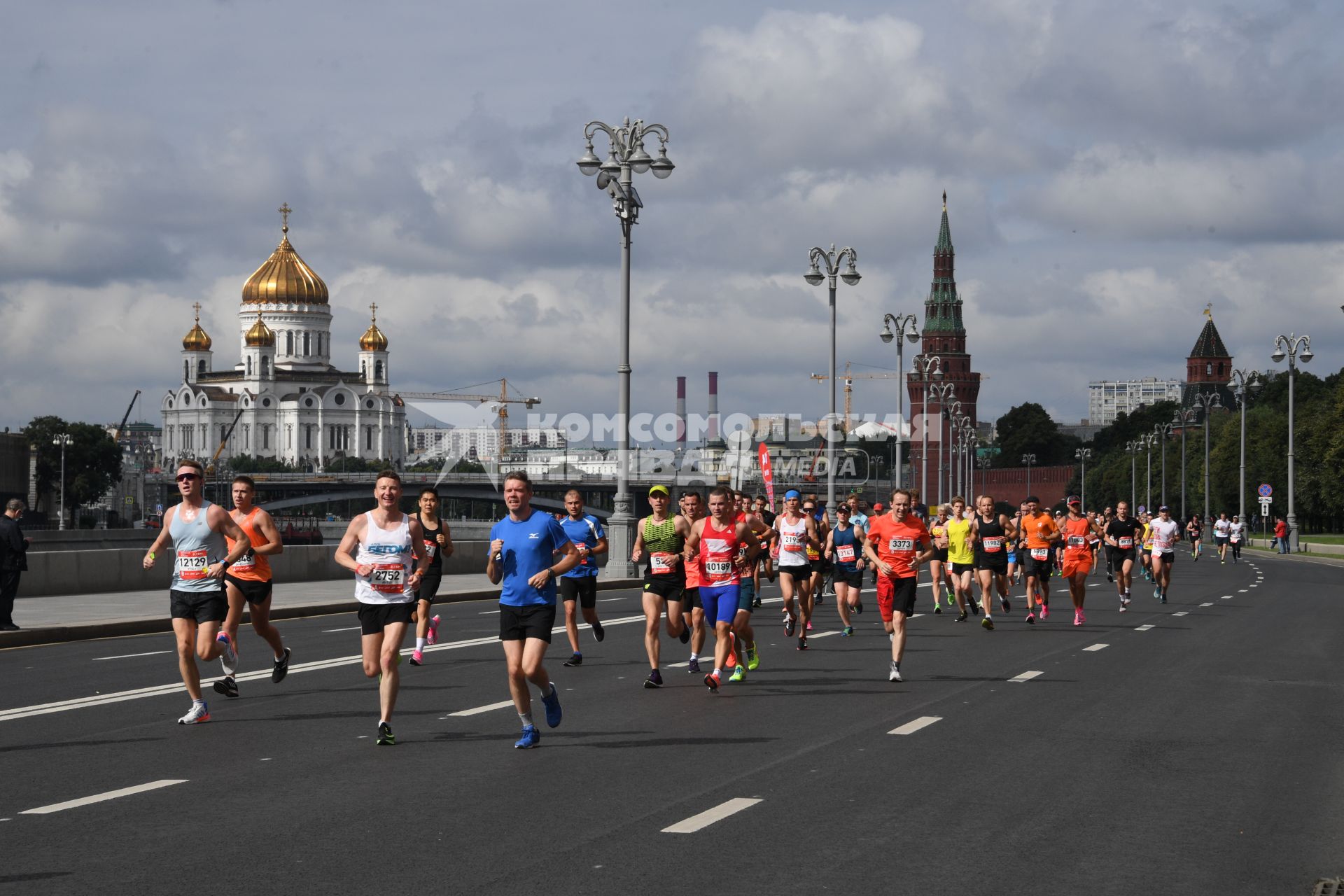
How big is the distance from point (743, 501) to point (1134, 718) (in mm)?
7994

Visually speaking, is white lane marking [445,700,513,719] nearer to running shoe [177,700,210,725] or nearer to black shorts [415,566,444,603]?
running shoe [177,700,210,725]

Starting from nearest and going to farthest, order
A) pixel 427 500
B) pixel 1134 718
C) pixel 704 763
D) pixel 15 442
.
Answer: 1. pixel 704 763
2. pixel 1134 718
3. pixel 427 500
4. pixel 15 442

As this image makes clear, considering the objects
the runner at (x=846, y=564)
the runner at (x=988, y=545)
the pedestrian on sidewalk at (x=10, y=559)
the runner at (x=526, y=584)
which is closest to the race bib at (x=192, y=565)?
the runner at (x=526, y=584)

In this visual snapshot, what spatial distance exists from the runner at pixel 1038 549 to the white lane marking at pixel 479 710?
40.6 feet

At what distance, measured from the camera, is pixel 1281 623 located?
23.6 meters

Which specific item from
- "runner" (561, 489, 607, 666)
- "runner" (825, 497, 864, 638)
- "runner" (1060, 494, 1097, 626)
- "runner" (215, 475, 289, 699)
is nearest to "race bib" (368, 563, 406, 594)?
"runner" (215, 475, 289, 699)

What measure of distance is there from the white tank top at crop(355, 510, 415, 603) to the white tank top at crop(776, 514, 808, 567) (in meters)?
7.99

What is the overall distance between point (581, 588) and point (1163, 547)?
14340mm

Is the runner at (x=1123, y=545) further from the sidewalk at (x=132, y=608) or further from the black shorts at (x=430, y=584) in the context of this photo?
the black shorts at (x=430, y=584)

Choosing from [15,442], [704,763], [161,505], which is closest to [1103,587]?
[704,763]

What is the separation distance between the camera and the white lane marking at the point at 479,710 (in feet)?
41.0

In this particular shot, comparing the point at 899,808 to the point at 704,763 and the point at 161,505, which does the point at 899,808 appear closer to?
the point at 704,763

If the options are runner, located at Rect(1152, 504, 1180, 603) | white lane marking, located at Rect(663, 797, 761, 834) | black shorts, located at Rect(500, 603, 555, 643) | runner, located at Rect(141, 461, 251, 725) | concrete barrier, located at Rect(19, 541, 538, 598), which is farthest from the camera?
runner, located at Rect(1152, 504, 1180, 603)

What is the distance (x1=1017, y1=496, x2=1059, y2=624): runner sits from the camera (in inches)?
966
